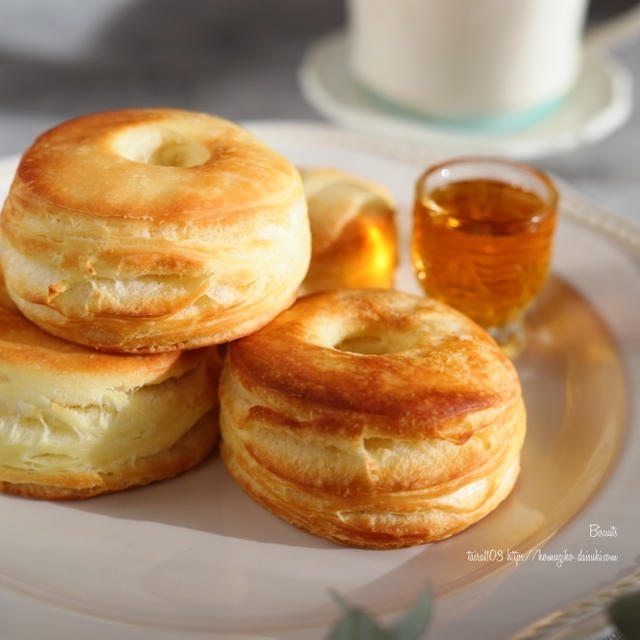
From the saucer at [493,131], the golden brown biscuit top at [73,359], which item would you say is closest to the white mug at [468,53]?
the saucer at [493,131]

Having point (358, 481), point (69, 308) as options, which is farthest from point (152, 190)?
point (358, 481)

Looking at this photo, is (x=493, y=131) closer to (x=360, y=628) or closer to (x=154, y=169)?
(x=154, y=169)

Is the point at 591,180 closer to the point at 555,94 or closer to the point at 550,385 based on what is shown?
the point at 555,94

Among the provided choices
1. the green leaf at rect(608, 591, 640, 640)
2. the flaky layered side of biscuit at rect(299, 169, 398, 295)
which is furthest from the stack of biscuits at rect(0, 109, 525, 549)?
the green leaf at rect(608, 591, 640, 640)

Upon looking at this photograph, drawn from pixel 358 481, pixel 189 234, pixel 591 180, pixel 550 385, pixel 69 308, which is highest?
pixel 189 234

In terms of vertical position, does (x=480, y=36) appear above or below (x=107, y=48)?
above

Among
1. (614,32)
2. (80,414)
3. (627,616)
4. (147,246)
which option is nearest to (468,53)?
(614,32)
